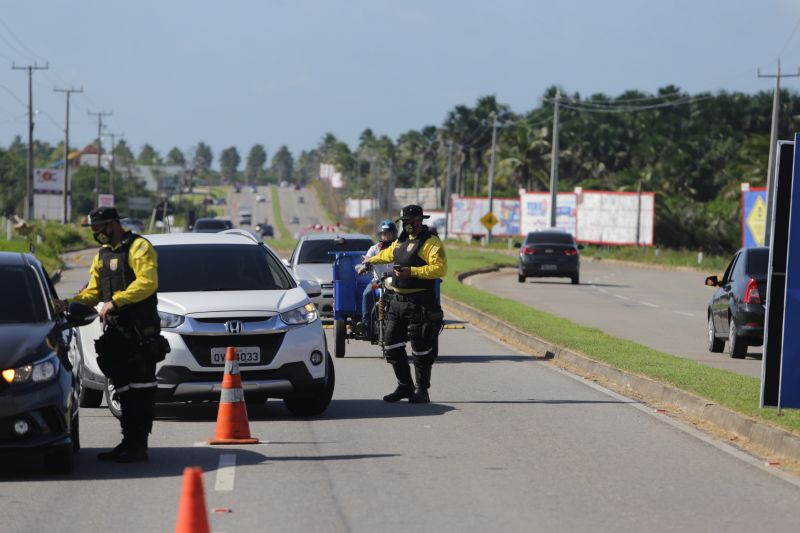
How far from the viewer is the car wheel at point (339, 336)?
61.7ft

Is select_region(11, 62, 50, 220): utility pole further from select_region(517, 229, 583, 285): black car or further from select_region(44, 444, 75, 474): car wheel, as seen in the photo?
select_region(44, 444, 75, 474): car wheel

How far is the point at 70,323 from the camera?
33.5 ft

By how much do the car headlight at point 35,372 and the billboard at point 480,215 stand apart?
3232 inches

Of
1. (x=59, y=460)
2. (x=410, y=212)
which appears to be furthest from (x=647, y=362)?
(x=59, y=460)

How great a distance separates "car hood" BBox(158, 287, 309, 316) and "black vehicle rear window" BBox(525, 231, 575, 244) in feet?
105

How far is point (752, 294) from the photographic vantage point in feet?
65.1

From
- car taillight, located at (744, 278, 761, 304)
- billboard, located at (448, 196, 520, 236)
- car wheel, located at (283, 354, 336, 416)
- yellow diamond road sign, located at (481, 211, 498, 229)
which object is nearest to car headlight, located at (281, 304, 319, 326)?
car wheel, located at (283, 354, 336, 416)

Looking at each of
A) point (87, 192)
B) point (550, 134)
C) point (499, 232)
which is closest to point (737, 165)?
point (499, 232)

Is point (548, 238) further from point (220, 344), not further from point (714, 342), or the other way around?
point (220, 344)

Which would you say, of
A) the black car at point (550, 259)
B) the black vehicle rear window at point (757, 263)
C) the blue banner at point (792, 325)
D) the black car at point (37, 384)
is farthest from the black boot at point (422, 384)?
the black car at point (550, 259)

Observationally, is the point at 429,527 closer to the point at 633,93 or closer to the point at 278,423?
the point at 278,423

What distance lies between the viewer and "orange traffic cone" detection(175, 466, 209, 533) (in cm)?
616

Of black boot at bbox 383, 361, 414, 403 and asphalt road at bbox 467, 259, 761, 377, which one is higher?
black boot at bbox 383, 361, 414, 403

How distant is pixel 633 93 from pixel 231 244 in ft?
408
